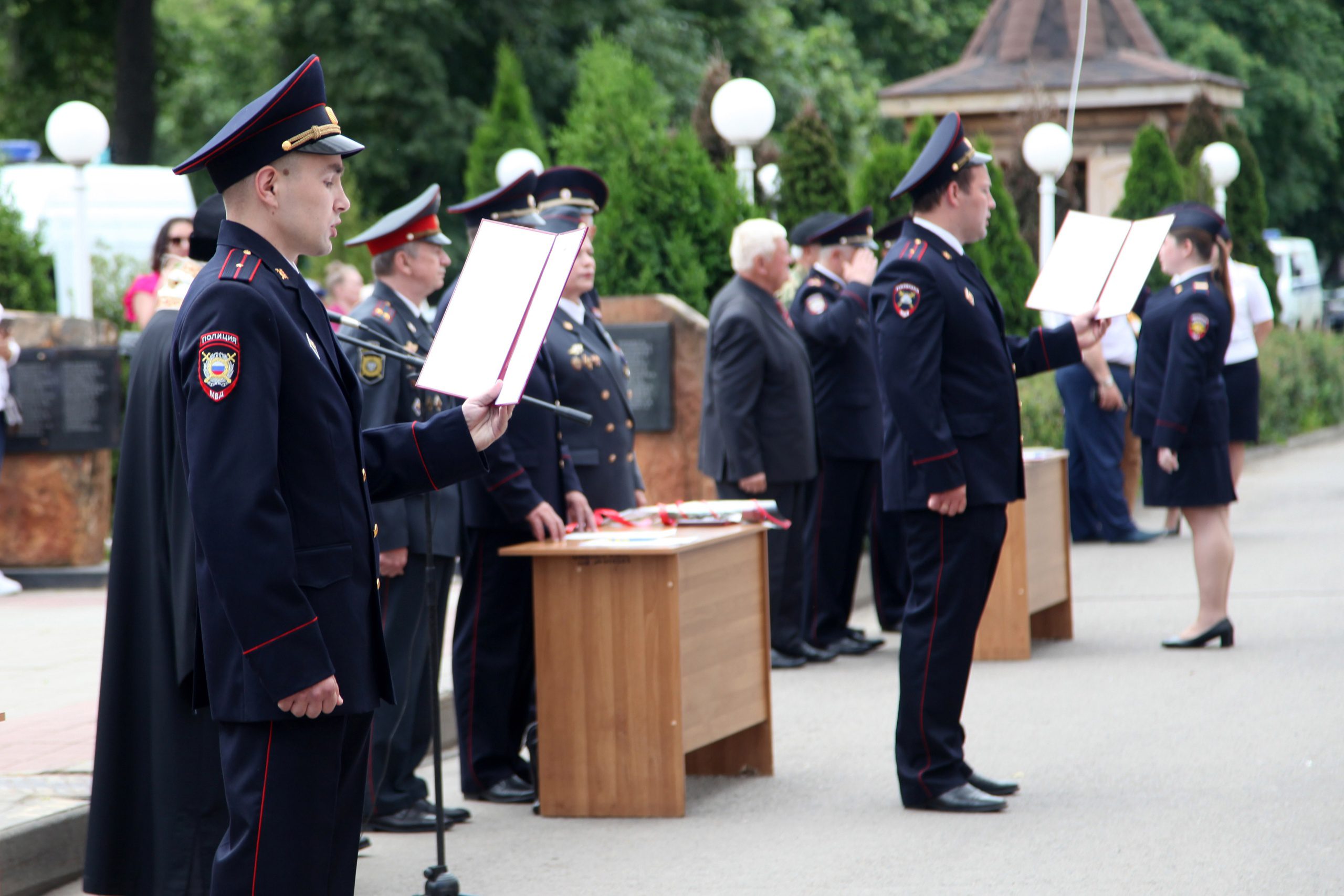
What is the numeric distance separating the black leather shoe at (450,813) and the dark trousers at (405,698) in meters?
0.02

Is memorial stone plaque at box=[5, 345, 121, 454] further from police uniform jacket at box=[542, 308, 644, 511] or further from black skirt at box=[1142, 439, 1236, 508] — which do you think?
black skirt at box=[1142, 439, 1236, 508]

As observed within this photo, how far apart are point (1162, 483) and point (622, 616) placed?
3564 millimetres

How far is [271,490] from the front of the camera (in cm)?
298

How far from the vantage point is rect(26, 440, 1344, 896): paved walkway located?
187 inches

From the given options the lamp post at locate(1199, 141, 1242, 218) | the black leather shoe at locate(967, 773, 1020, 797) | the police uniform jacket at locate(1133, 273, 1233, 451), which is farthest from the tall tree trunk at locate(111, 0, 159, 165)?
the black leather shoe at locate(967, 773, 1020, 797)

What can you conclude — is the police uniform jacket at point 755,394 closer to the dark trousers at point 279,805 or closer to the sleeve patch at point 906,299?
the sleeve patch at point 906,299

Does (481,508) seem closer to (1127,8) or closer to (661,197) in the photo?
(661,197)

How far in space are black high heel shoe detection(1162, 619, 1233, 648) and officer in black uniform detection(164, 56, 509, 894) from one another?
5.67 meters

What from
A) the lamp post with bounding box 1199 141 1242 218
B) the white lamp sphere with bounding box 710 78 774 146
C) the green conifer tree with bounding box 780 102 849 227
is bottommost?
the green conifer tree with bounding box 780 102 849 227

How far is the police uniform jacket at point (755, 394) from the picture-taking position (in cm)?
786

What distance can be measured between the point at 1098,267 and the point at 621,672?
2105 millimetres

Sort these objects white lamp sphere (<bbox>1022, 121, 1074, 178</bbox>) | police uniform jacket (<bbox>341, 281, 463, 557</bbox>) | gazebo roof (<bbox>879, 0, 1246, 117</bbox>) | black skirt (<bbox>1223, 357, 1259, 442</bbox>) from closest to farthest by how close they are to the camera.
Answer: police uniform jacket (<bbox>341, 281, 463, 557</bbox>) < black skirt (<bbox>1223, 357, 1259, 442</bbox>) < white lamp sphere (<bbox>1022, 121, 1074, 178</bbox>) < gazebo roof (<bbox>879, 0, 1246, 117</bbox>)

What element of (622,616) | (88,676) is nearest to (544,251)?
(622,616)

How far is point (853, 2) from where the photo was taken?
3803cm
